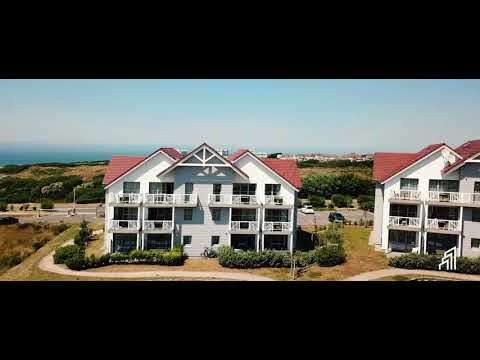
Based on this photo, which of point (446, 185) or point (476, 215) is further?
point (446, 185)

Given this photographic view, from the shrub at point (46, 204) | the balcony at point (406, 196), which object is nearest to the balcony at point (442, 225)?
the balcony at point (406, 196)

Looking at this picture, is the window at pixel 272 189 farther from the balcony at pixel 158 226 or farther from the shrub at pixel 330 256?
the balcony at pixel 158 226

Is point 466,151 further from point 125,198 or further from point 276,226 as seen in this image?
point 125,198

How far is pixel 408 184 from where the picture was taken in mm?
11773

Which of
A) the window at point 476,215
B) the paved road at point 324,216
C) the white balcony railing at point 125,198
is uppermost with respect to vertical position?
the white balcony railing at point 125,198

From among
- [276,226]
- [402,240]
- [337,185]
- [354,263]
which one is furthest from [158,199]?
[337,185]

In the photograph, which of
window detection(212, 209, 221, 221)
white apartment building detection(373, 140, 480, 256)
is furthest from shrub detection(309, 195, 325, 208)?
window detection(212, 209, 221, 221)

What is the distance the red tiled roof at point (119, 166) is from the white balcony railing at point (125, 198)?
1.60 feet

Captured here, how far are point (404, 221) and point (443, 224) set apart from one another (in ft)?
3.75

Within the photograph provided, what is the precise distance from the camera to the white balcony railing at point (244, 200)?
37.3ft

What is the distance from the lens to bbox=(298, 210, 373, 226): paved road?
1515cm
